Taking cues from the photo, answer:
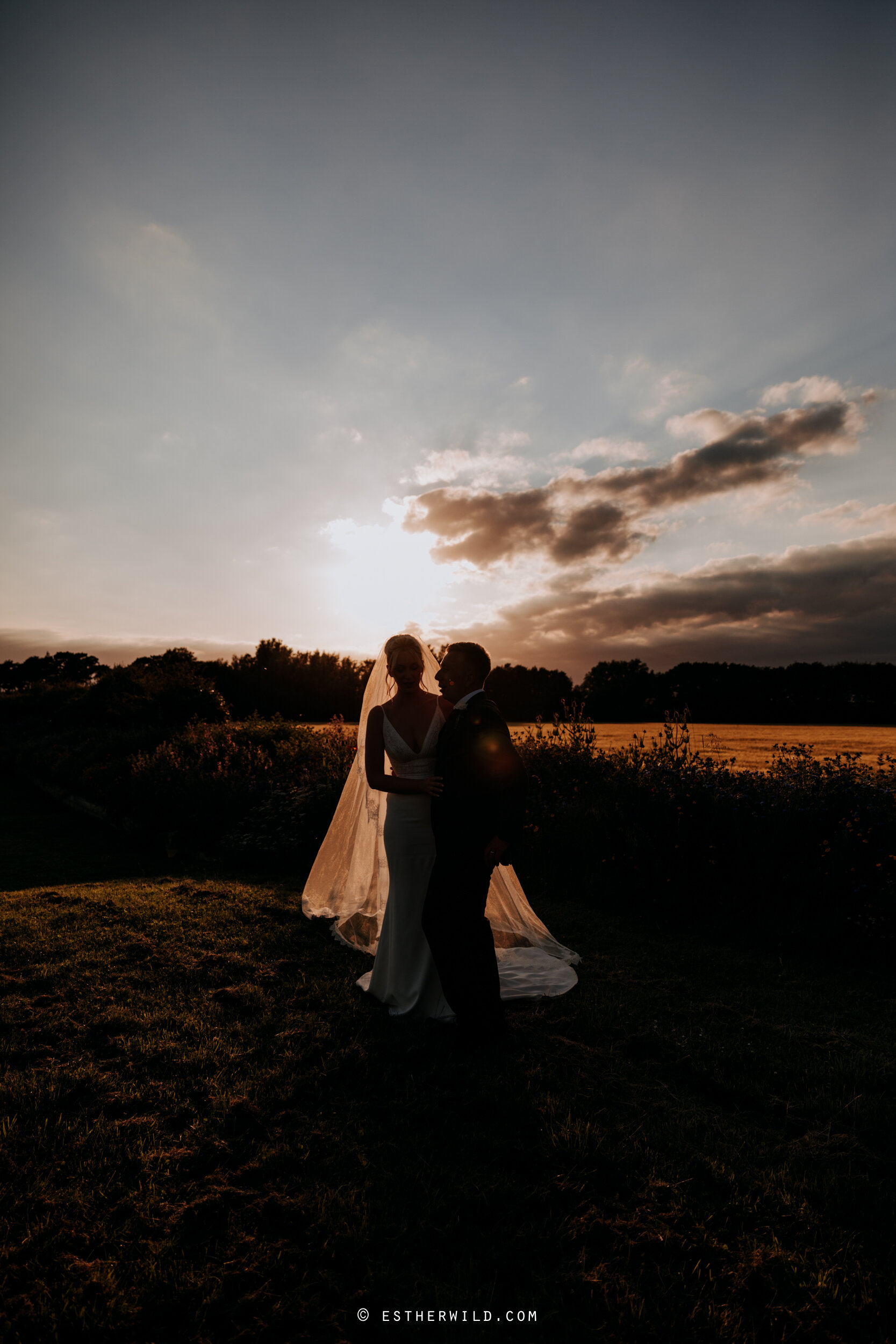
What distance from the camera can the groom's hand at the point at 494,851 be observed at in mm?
4406

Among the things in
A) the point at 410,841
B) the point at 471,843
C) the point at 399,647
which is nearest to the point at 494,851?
the point at 471,843

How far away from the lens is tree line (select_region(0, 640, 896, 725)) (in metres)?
18.8

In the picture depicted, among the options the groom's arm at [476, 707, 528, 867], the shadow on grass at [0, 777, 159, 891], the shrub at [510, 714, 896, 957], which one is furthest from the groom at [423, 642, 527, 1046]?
the shadow on grass at [0, 777, 159, 891]

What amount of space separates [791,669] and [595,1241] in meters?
33.6

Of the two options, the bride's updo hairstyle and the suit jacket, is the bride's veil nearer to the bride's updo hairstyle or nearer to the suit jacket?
the bride's updo hairstyle

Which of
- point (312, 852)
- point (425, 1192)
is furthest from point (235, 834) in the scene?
point (425, 1192)

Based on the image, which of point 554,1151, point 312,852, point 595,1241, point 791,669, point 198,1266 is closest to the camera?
point 198,1266

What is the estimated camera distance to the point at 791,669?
32.0 m

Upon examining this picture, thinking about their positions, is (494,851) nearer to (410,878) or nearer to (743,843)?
(410,878)

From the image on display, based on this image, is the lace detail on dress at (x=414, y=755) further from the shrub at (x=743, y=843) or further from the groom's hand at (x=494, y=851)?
the shrub at (x=743, y=843)

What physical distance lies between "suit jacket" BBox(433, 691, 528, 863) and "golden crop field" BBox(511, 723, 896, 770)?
6549 mm

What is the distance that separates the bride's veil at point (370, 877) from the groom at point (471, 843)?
1.18 m

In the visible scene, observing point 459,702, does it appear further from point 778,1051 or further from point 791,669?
point 791,669

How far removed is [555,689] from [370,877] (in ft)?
122
